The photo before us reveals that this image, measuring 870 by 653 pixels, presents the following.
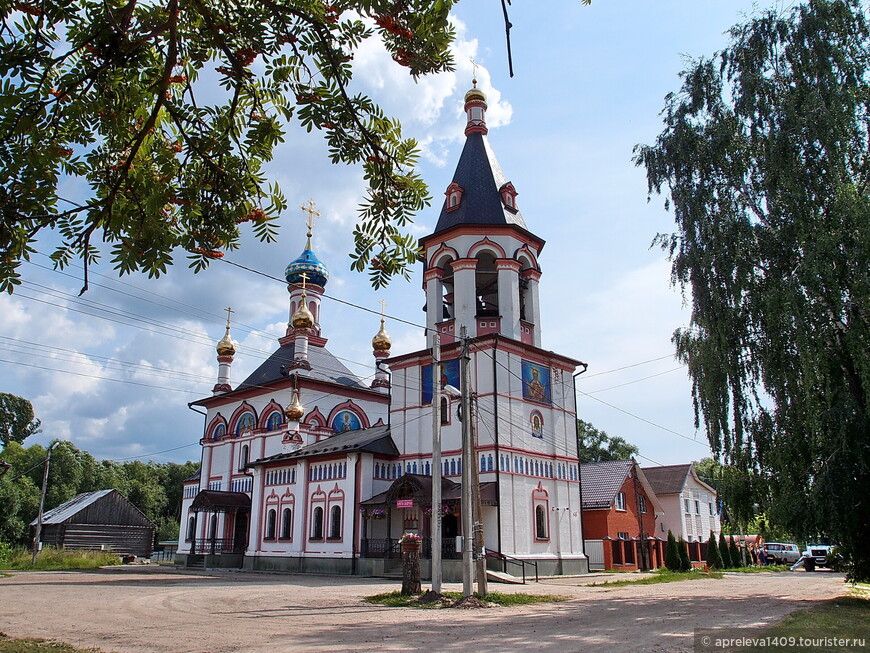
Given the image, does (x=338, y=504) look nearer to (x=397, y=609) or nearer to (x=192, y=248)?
(x=397, y=609)

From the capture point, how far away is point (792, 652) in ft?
24.2

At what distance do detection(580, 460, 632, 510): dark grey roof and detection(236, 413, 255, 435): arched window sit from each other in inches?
→ 655

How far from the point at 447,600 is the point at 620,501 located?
2039cm

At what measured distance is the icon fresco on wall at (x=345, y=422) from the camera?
34.3 m

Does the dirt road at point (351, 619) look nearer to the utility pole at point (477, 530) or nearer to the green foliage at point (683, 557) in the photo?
the utility pole at point (477, 530)

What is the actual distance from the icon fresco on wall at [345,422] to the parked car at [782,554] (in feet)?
80.1

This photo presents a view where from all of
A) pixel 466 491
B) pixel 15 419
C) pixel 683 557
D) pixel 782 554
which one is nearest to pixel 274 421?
pixel 683 557

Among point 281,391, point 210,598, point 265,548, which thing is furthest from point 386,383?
point 210,598

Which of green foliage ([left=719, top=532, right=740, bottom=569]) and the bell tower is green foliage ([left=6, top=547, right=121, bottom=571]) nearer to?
the bell tower

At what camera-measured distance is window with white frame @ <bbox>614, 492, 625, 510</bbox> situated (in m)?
31.6

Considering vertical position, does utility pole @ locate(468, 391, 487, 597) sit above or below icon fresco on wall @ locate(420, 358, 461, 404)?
below

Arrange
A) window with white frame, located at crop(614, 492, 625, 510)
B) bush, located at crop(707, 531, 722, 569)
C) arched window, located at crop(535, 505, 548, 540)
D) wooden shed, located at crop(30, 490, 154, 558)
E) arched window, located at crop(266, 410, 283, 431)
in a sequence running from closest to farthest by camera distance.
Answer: arched window, located at crop(535, 505, 548, 540)
bush, located at crop(707, 531, 722, 569)
window with white frame, located at crop(614, 492, 625, 510)
arched window, located at crop(266, 410, 283, 431)
wooden shed, located at crop(30, 490, 154, 558)

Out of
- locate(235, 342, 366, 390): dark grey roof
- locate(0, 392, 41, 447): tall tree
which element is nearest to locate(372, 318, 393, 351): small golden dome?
locate(235, 342, 366, 390): dark grey roof

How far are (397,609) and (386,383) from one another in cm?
2582
